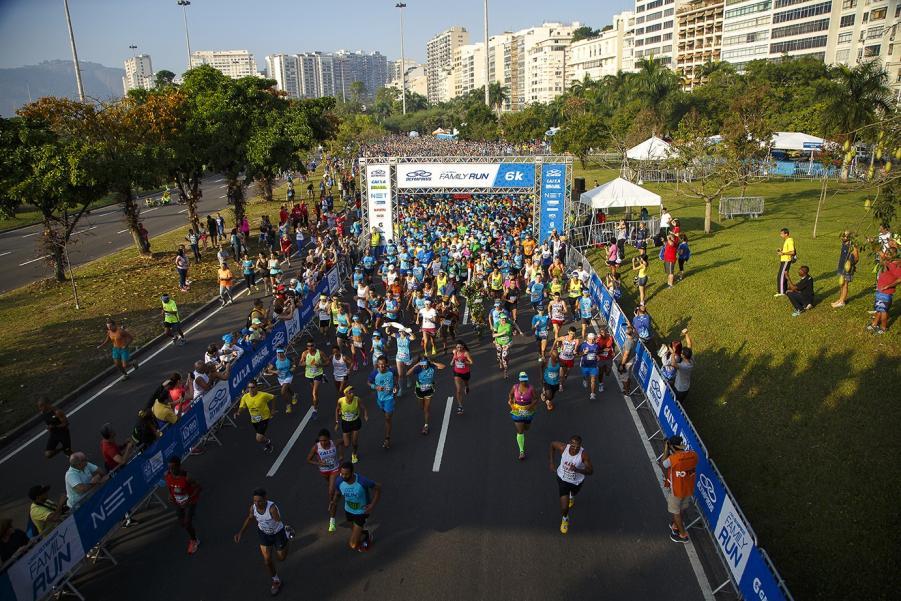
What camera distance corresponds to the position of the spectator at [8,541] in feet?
23.0

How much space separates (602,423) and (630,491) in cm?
224

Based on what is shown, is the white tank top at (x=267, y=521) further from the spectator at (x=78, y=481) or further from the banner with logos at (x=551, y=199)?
the banner with logos at (x=551, y=199)

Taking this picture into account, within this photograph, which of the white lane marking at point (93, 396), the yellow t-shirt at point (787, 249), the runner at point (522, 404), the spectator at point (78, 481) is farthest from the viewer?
the yellow t-shirt at point (787, 249)

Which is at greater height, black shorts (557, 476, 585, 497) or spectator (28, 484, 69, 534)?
spectator (28, 484, 69, 534)

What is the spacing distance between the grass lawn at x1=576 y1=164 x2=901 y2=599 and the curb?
45.8 ft

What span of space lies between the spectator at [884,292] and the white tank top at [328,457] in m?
11.6

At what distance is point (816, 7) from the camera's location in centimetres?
7506

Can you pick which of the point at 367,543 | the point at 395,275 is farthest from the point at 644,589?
the point at 395,275

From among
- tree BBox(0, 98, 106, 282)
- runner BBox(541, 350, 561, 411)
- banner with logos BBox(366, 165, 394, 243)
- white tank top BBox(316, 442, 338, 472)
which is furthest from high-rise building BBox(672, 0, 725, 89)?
white tank top BBox(316, 442, 338, 472)

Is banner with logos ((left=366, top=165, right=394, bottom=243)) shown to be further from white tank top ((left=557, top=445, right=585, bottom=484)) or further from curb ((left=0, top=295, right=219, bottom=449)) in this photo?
white tank top ((left=557, top=445, right=585, bottom=484))

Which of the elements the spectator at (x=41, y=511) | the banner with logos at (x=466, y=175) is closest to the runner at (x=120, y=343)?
the spectator at (x=41, y=511)

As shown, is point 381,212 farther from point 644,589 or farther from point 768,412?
point 644,589

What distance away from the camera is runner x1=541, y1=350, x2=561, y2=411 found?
11320mm

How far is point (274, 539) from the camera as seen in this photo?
7.28 metres
